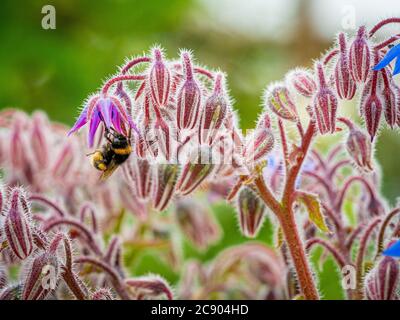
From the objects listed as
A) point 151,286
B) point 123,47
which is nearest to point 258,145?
point 151,286

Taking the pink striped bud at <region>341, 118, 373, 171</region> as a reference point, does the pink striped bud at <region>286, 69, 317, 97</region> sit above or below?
→ above

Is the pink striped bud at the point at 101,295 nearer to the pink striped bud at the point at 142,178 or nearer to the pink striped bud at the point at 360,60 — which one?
the pink striped bud at the point at 142,178

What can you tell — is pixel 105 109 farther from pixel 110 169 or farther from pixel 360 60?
pixel 360 60

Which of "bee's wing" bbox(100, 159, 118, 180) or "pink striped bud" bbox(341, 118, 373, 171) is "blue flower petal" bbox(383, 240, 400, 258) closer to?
"pink striped bud" bbox(341, 118, 373, 171)

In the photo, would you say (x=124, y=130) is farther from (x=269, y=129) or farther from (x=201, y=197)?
(x=201, y=197)

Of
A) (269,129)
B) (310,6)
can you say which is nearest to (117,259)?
(269,129)

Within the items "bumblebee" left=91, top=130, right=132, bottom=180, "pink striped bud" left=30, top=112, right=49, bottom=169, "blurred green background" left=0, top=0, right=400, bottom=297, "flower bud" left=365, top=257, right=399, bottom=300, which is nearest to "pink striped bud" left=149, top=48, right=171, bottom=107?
"bumblebee" left=91, top=130, right=132, bottom=180
